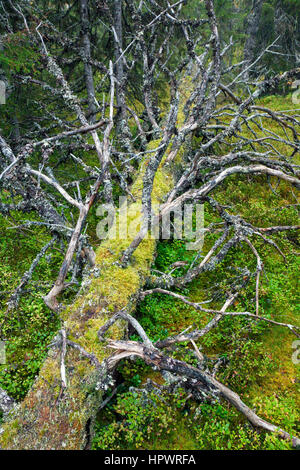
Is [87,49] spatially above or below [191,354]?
above

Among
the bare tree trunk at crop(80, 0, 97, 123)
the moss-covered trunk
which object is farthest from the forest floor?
the bare tree trunk at crop(80, 0, 97, 123)

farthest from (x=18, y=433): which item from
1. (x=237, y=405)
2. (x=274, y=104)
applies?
(x=274, y=104)

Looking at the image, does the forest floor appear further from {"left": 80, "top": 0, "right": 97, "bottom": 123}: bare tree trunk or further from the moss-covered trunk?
{"left": 80, "top": 0, "right": 97, "bottom": 123}: bare tree trunk

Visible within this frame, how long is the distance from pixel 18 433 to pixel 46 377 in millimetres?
461

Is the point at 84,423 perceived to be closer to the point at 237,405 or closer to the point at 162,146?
the point at 237,405

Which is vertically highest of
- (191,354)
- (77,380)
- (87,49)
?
(87,49)

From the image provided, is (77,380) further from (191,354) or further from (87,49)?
(87,49)

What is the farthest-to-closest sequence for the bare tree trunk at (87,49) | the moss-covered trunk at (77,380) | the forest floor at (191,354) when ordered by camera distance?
the bare tree trunk at (87,49) < the forest floor at (191,354) < the moss-covered trunk at (77,380)

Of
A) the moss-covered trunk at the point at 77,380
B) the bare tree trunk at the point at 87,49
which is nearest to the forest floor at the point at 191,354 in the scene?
the moss-covered trunk at the point at 77,380

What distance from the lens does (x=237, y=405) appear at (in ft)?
9.55

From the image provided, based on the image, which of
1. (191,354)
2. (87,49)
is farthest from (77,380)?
(87,49)

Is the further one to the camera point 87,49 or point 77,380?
point 87,49

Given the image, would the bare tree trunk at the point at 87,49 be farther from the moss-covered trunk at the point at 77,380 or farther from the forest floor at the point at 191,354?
the moss-covered trunk at the point at 77,380

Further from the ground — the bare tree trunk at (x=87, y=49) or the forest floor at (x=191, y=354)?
the bare tree trunk at (x=87, y=49)
